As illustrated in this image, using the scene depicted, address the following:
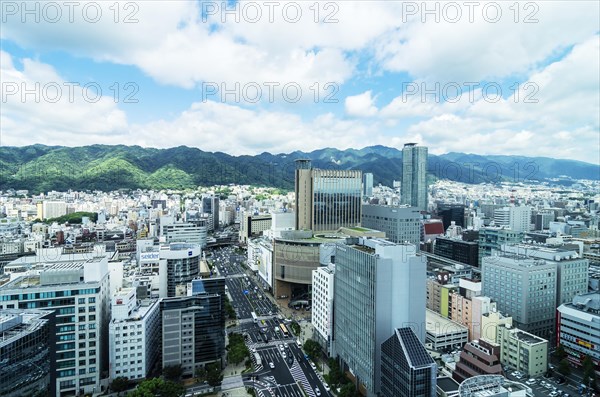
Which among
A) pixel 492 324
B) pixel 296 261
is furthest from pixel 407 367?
pixel 296 261

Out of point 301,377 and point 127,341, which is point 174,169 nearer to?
point 127,341

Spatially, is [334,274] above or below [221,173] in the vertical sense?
below

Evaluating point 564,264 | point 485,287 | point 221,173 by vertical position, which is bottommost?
point 485,287

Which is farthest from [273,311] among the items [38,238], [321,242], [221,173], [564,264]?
[221,173]

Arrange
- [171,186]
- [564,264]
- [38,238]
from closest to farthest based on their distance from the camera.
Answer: [564,264] → [38,238] → [171,186]

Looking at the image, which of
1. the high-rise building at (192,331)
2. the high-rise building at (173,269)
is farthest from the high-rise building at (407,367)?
the high-rise building at (173,269)

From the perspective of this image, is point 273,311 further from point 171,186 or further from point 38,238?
point 171,186

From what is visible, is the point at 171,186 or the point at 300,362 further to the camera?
the point at 171,186

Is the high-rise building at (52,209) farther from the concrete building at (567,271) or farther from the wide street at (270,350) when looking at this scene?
the concrete building at (567,271)
